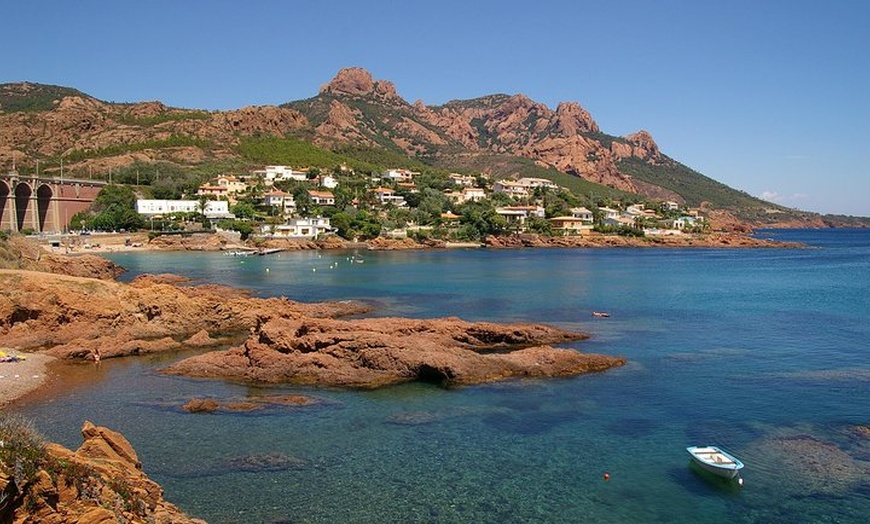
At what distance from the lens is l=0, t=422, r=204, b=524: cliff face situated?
335 inches

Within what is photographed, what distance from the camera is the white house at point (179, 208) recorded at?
102 m

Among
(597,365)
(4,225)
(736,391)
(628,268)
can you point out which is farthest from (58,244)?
(736,391)

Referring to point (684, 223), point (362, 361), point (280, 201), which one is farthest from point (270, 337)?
point (684, 223)

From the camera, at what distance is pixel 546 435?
1808 centimetres

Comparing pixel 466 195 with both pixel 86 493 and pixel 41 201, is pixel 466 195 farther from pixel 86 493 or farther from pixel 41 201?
pixel 86 493

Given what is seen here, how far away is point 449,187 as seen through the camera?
465ft

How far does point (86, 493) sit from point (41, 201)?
10795 centimetres

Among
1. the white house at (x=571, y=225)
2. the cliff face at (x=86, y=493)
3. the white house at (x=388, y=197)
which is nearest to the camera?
the cliff face at (x=86, y=493)

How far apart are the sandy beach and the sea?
0.83 m

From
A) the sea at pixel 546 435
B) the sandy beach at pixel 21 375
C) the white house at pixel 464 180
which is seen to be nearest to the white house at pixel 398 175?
the white house at pixel 464 180

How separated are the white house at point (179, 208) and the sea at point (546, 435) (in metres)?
80.8

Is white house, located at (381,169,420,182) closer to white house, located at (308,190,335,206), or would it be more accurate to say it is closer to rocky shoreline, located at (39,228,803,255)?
white house, located at (308,190,335,206)

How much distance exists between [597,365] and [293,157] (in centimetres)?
14100

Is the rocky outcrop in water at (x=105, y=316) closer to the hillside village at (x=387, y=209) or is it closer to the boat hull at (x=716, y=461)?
the boat hull at (x=716, y=461)
